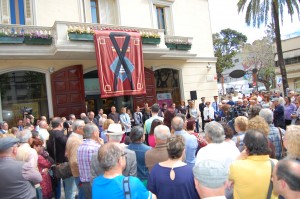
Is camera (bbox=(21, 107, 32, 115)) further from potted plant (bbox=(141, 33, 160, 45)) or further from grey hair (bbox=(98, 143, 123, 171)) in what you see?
grey hair (bbox=(98, 143, 123, 171))

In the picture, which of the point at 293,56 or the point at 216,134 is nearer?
the point at 216,134

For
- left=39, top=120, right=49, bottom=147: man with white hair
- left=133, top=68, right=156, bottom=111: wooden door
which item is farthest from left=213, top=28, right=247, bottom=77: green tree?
left=39, top=120, right=49, bottom=147: man with white hair

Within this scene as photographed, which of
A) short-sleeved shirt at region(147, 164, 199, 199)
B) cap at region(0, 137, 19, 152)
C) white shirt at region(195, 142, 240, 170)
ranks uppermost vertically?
cap at region(0, 137, 19, 152)

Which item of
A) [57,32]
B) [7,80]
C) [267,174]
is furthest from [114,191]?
[7,80]

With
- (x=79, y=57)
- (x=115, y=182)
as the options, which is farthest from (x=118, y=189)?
(x=79, y=57)

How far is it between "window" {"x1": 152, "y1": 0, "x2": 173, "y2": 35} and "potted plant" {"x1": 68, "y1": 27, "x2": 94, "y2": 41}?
5516 mm

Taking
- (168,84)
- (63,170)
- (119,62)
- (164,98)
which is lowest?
(63,170)

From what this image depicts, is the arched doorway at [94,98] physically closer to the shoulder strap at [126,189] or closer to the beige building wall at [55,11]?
the beige building wall at [55,11]

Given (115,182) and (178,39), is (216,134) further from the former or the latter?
(178,39)

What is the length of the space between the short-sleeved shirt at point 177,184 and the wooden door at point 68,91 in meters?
10.6

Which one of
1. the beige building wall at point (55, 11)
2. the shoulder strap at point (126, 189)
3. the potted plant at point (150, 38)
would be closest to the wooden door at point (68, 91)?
the beige building wall at point (55, 11)

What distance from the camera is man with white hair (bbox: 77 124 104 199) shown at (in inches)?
164

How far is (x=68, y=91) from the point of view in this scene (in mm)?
13023

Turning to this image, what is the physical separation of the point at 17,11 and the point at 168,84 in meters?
9.19
